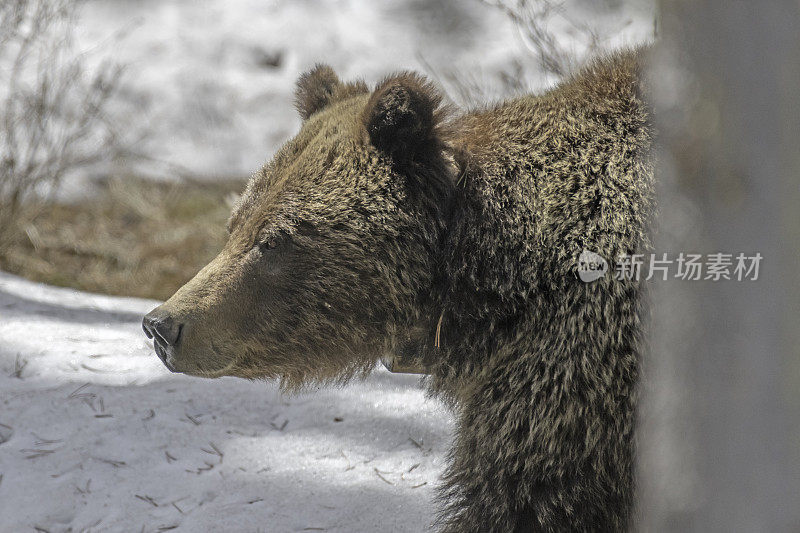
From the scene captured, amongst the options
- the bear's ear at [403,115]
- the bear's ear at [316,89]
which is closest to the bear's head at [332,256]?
the bear's ear at [403,115]

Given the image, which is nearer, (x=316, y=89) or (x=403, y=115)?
(x=403, y=115)

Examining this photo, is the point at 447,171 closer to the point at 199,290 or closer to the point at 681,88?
the point at 199,290

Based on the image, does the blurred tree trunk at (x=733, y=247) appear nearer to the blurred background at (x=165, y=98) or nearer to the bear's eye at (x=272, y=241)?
the bear's eye at (x=272, y=241)

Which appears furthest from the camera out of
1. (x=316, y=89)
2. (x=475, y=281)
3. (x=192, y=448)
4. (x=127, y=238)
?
(x=127, y=238)

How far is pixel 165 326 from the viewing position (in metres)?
2.69

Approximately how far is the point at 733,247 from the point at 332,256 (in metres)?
1.68

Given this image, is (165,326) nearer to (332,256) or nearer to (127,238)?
(332,256)

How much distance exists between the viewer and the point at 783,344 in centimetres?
123

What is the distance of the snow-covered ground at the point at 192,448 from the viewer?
3266mm

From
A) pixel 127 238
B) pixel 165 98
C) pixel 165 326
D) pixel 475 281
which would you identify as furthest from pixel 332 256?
pixel 165 98

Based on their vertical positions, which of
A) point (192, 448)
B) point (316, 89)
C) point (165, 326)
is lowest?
point (192, 448)

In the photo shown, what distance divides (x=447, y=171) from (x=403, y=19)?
342 inches

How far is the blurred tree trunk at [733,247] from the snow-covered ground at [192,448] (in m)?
2.13

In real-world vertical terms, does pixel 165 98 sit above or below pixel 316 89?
above
